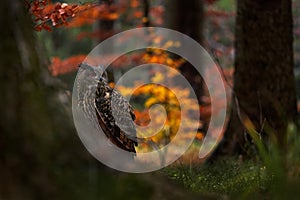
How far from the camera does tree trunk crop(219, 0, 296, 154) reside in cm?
752

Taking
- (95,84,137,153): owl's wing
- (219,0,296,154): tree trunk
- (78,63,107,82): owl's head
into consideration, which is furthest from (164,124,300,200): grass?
(219,0,296,154): tree trunk

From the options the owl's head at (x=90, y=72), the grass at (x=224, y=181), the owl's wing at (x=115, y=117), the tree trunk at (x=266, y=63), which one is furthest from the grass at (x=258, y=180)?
the tree trunk at (x=266, y=63)

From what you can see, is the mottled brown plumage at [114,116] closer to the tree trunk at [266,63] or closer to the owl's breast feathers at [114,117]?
the owl's breast feathers at [114,117]

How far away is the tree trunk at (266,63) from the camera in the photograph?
7516 mm

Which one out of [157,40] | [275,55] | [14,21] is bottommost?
[157,40]

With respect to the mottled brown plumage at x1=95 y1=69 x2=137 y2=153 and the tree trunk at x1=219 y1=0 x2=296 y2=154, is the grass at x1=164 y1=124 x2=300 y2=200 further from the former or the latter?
the tree trunk at x1=219 y1=0 x2=296 y2=154

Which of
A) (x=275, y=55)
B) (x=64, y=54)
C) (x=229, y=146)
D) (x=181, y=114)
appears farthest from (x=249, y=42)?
(x=64, y=54)

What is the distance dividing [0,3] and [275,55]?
5494 millimetres

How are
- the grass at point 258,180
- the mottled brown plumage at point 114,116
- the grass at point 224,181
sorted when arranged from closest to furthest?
1. the grass at point 258,180
2. the grass at point 224,181
3. the mottled brown plumage at point 114,116

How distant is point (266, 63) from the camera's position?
758cm

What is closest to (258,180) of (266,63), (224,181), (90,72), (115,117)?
(224,181)

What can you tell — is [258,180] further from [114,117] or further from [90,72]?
[90,72]

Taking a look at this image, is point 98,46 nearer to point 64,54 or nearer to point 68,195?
point 64,54

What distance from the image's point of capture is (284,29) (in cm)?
752
